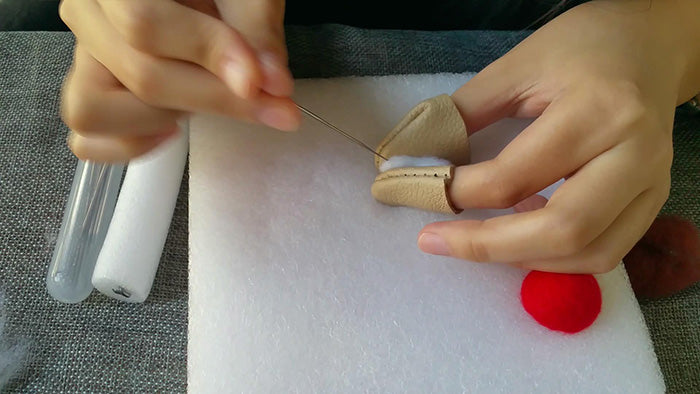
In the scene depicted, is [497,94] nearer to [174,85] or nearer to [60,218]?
[174,85]

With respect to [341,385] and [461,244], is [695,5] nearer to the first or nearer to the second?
[461,244]

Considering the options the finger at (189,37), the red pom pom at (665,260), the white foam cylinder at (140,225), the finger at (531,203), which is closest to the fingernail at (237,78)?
the finger at (189,37)

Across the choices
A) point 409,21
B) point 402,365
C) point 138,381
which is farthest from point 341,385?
point 409,21

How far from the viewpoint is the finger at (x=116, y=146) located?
0.43 meters

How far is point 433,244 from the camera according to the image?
0.45m

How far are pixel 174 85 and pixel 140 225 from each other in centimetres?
17

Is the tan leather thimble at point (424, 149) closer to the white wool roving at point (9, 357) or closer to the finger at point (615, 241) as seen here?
the finger at point (615, 241)

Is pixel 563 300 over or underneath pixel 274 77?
underneath

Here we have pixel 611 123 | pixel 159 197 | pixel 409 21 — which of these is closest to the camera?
pixel 611 123

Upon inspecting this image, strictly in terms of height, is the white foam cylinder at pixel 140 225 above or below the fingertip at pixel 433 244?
below

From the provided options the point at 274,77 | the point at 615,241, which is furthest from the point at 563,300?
the point at 274,77

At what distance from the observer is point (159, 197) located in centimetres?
53

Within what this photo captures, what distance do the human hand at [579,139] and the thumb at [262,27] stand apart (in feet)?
0.51

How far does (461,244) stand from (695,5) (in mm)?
293
